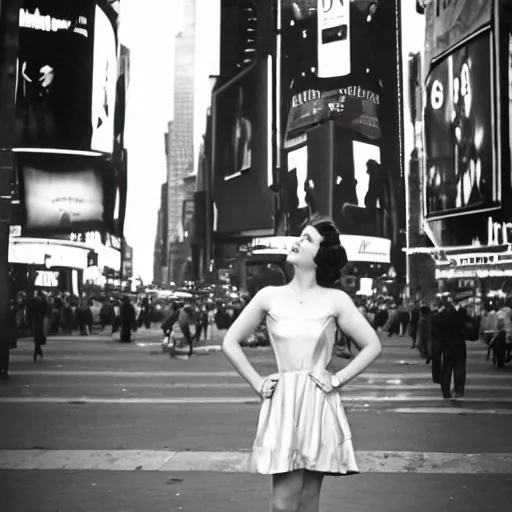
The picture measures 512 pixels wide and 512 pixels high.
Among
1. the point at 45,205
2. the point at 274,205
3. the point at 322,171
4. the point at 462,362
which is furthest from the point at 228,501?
the point at 274,205

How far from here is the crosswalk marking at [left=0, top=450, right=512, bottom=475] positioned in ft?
29.2

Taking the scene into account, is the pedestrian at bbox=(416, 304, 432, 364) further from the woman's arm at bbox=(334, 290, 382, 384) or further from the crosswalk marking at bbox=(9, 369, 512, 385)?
the woman's arm at bbox=(334, 290, 382, 384)

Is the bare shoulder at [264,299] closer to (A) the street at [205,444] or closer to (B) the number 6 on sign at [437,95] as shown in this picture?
(A) the street at [205,444]

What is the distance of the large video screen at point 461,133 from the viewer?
59156mm

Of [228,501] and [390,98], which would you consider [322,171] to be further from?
[228,501]

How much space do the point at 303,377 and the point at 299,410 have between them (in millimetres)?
Result: 140

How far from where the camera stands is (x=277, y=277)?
33.0 m

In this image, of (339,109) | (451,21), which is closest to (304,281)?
(451,21)

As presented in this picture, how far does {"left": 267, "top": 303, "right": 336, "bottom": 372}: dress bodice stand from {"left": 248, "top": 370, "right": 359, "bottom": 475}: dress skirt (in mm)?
50

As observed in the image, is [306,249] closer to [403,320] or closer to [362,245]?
[403,320]

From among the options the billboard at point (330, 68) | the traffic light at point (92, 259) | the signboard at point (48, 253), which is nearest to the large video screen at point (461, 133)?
the signboard at point (48, 253)

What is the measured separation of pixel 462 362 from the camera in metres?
15.8

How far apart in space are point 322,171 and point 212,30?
5143 centimetres

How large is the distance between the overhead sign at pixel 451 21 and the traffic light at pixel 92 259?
104ft
